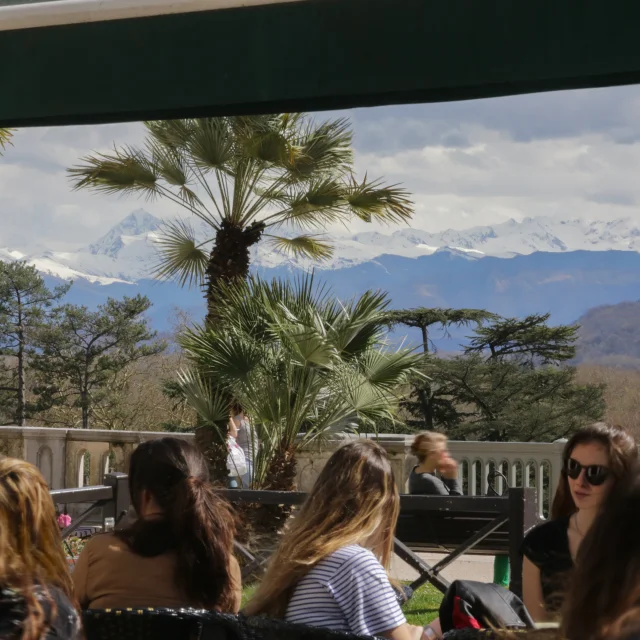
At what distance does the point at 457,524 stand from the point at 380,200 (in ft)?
17.5

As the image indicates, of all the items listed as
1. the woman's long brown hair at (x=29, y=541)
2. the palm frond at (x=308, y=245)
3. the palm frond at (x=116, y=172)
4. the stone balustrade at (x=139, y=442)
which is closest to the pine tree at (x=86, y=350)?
the stone balustrade at (x=139, y=442)

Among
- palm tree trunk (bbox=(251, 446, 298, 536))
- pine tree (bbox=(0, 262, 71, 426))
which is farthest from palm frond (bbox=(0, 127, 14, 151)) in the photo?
pine tree (bbox=(0, 262, 71, 426))

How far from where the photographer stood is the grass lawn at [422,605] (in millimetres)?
5791

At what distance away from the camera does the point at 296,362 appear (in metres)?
7.60

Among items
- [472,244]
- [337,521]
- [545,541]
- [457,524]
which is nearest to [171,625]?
[337,521]

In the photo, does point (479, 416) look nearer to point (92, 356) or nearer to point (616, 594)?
point (92, 356)

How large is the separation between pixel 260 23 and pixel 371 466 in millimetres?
1264

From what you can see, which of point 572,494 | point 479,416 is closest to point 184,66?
point 572,494

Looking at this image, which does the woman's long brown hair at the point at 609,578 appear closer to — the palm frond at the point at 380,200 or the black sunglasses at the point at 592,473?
the black sunglasses at the point at 592,473

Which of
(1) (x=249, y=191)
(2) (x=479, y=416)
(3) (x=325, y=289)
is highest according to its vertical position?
(1) (x=249, y=191)

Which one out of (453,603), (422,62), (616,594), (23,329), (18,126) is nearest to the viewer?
(616,594)

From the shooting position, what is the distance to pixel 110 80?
148 cm

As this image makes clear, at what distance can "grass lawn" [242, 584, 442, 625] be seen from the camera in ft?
19.0

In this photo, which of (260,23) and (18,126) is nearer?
(260,23)
